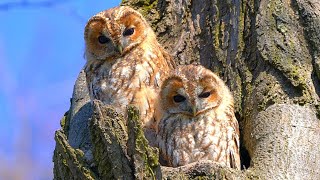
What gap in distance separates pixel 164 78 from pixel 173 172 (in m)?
1.11

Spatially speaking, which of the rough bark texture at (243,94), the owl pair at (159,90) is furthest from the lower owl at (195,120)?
the rough bark texture at (243,94)

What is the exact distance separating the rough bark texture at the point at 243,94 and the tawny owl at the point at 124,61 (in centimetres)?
20

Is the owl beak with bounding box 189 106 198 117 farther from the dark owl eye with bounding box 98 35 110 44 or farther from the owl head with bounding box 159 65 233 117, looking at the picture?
the dark owl eye with bounding box 98 35 110 44

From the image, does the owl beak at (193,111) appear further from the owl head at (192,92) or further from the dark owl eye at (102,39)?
the dark owl eye at (102,39)

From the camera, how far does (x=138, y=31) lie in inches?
206

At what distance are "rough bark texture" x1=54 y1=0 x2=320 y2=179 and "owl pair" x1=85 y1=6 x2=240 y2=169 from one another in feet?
0.46

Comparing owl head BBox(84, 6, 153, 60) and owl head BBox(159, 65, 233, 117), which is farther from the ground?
owl head BBox(84, 6, 153, 60)

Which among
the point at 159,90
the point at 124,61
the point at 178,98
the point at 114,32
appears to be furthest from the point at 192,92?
the point at 114,32

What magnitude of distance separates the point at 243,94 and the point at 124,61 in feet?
2.39

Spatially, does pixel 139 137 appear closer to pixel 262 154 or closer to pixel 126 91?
pixel 262 154

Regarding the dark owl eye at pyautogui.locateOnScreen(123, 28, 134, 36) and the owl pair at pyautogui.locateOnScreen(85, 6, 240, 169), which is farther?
the dark owl eye at pyautogui.locateOnScreen(123, 28, 134, 36)

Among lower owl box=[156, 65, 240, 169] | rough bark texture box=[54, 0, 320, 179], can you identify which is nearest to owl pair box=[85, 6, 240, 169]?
lower owl box=[156, 65, 240, 169]

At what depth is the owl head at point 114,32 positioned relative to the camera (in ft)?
16.8

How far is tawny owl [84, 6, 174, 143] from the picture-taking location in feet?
16.3
